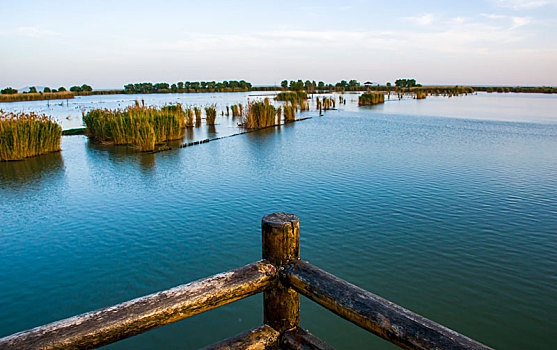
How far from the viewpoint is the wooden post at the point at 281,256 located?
7.13 feet

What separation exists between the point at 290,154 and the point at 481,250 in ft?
34.1

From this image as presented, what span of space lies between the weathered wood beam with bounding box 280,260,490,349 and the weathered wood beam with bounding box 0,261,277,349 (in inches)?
8.6

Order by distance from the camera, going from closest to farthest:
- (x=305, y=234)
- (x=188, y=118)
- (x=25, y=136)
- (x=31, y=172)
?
(x=305, y=234) < (x=31, y=172) < (x=25, y=136) < (x=188, y=118)

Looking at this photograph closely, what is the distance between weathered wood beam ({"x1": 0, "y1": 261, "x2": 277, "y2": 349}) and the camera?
5.19 ft

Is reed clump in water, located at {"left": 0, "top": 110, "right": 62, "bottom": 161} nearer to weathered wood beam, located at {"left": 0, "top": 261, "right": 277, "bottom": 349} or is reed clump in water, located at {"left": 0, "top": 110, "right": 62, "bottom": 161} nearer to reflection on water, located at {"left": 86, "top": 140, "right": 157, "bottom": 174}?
reflection on water, located at {"left": 86, "top": 140, "right": 157, "bottom": 174}

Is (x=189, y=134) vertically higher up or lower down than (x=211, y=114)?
lower down

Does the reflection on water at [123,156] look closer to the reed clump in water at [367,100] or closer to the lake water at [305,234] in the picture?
the lake water at [305,234]

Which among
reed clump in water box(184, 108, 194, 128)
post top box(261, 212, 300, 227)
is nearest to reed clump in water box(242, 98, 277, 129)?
reed clump in water box(184, 108, 194, 128)

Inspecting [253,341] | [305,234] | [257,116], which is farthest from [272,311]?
[257,116]

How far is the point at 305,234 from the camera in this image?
7.10 metres

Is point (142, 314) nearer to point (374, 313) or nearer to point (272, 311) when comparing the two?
point (272, 311)

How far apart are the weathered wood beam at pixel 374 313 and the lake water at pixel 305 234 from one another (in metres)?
2.68

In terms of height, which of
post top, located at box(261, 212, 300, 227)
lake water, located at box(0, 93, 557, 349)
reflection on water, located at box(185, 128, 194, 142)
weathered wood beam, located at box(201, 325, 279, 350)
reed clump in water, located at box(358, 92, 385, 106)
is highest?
reed clump in water, located at box(358, 92, 385, 106)

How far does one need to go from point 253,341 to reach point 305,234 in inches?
194
